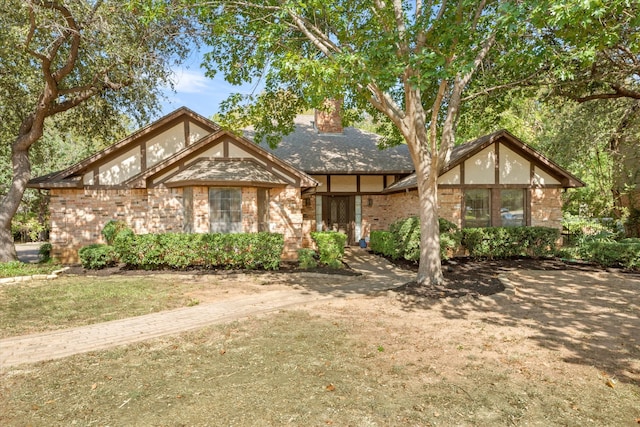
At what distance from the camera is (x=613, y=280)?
10234 mm

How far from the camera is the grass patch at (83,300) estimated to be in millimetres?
6719

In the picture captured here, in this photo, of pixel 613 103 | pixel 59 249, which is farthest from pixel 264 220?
pixel 613 103

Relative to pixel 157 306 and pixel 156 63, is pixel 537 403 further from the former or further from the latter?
pixel 156 63

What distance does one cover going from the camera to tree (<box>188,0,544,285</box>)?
24.6ft

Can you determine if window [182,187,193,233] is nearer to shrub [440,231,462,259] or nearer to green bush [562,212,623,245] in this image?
shrub [440,231,462,259]

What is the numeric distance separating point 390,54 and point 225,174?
722 centimetres

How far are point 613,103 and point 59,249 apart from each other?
75.5ft

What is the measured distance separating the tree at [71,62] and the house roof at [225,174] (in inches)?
130

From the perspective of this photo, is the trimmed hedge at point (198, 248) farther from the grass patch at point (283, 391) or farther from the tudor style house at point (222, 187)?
the grass patch at point (283, 391)

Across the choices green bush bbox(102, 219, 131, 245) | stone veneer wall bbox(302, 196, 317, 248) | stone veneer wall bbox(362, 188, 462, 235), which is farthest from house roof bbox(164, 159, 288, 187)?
stone veneer wall bbox(362, 188, 462, 235)

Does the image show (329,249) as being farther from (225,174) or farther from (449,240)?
(225,174)

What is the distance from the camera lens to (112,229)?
12648 millimetres

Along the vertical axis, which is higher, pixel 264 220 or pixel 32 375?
pixel 264 220

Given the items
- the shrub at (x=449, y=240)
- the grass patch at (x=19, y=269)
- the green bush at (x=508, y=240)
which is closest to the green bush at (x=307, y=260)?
the shrub at (x=449, y=240)
